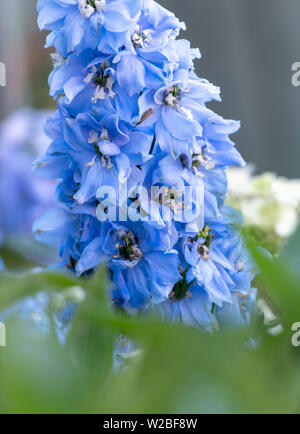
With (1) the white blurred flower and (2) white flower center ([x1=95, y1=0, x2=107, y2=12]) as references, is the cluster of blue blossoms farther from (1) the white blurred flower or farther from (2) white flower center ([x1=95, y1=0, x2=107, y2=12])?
(1) the white blurred flower

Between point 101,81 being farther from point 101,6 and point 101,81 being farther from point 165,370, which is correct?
point 165,370

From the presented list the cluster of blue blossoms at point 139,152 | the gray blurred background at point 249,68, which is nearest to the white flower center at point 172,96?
the cluster of blue blossoms at point 139,152

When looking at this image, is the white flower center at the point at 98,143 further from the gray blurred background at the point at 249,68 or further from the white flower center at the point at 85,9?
the gray blurred background at the point at 249,68

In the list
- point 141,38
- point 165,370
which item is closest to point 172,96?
point 141,38

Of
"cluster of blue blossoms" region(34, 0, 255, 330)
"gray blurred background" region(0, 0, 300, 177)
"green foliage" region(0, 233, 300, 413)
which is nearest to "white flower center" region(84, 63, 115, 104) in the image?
"cluster of blue blossoms" region(34, 0, 255, 330)

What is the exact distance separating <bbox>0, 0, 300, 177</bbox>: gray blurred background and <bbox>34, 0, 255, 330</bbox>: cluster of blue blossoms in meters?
1.20

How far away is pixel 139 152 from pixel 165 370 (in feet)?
0.56

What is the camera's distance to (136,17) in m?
0.32

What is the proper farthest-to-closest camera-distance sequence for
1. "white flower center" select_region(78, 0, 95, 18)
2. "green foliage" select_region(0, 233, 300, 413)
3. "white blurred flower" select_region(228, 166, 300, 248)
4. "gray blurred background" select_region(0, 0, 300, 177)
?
1. "gray blurred background" select_region(0, 0, 300, 177)
2. "white blurred flower" select_region(228, 166, 300, 248)
3. "white flower center" select_region(78, 0, 95, 18)
4. "green foliage" select_region(0, 233, 300, 413)

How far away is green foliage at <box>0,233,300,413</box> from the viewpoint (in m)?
0.17

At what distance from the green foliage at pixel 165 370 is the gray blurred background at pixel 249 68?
136 cm

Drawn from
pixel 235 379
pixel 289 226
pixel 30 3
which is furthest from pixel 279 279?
pixel 30 3

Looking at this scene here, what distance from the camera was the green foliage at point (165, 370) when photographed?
17 cm
